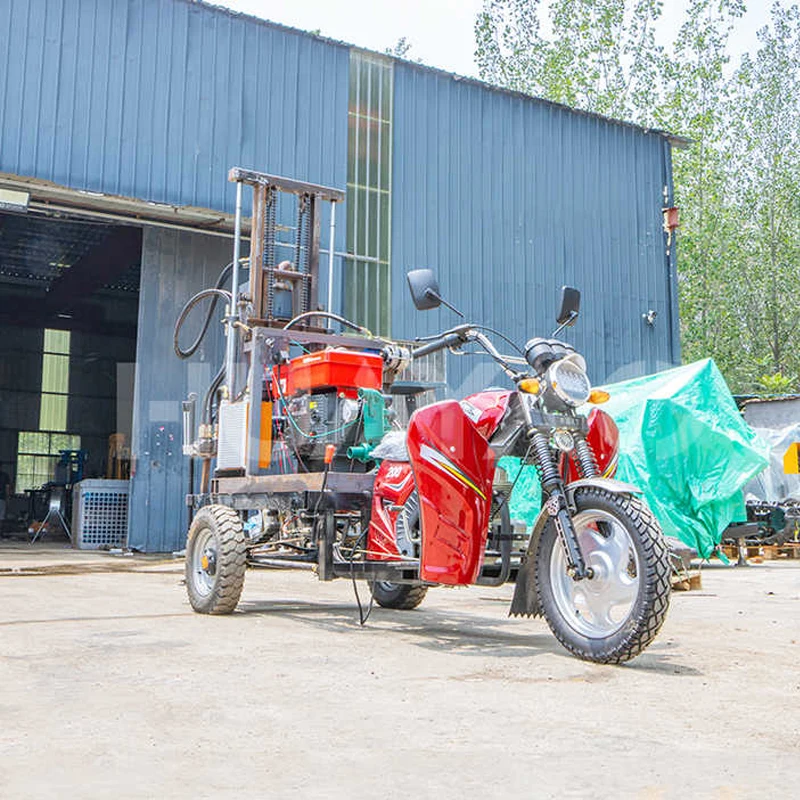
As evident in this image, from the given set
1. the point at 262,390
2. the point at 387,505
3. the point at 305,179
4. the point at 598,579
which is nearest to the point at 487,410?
the point at 387,505

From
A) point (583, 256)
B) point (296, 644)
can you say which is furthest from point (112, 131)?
point (296, 644)

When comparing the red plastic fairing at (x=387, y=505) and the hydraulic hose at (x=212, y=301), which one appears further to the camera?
the hydraulic hose at (x=212, y=301)

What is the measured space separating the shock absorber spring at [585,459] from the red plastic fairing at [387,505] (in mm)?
1028

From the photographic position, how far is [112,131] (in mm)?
12297

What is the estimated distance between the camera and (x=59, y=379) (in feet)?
86.4

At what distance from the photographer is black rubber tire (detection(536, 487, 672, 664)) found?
3930 millimetres

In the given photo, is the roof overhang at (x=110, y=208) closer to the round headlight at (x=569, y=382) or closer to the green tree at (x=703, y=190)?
the round headlight at (x=569, y=382)

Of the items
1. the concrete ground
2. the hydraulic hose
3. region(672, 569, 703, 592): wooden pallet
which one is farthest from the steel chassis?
region(672, 569, 703, 592): wooden pallet

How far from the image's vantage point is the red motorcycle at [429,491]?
13.9 ft

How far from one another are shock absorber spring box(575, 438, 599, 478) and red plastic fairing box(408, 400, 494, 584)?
449 millimetres

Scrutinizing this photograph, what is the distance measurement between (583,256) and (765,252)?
1839 centimetres

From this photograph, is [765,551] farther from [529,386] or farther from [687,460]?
[529,386]

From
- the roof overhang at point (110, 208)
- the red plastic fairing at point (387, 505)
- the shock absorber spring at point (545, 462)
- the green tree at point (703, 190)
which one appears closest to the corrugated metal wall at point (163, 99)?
the roof overhang at point (110, 208)

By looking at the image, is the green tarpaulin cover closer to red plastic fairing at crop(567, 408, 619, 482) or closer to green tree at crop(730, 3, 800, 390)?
red plastic fairing at crop(567, 408, 619, 482)
